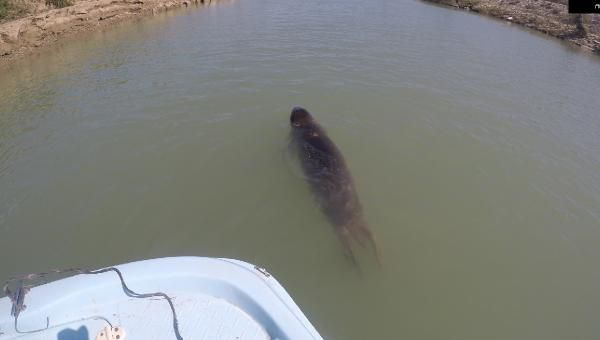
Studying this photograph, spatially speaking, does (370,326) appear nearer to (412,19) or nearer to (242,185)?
(242,185)

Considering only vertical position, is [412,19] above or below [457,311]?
above

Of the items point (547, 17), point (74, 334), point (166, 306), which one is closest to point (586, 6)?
point (547, 17)

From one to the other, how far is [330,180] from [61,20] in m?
14.6

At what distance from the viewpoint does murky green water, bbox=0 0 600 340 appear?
16.5ft

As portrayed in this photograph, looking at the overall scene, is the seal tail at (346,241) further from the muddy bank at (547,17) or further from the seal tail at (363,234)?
the muddy bank at (547,17)

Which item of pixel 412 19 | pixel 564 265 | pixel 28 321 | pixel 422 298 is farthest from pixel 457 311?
pixel 412 19

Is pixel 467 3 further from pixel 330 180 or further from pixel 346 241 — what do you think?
pixel 346 241

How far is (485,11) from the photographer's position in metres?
17.1

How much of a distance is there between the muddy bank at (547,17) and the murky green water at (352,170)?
6.42 ft

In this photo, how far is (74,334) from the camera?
309 cm

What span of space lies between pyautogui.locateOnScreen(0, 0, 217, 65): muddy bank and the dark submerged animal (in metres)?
11.7

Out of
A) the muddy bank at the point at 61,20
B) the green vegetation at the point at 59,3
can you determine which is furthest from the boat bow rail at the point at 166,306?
the green vegetation at the point at 59,3

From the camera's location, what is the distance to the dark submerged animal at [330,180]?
580 centimetres

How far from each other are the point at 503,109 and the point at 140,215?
8.40 meters
